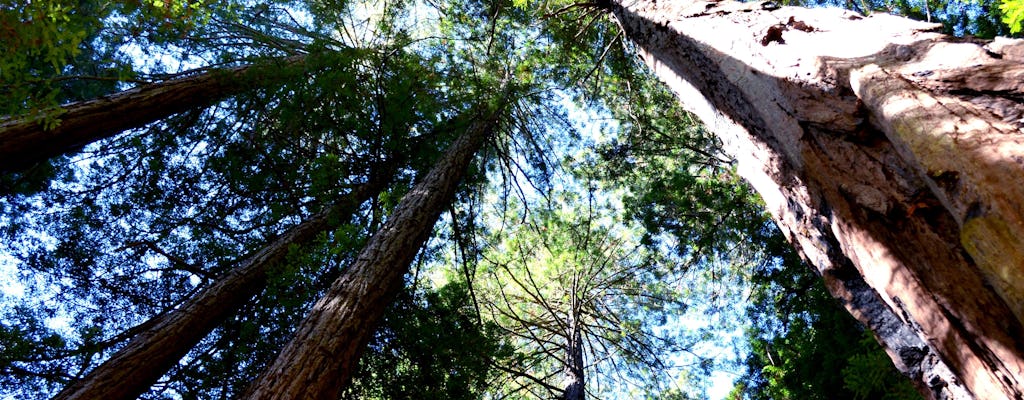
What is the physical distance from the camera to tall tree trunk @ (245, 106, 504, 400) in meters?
2.49

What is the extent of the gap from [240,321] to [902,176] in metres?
4.67

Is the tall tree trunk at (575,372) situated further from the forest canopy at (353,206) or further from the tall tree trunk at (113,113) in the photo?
the tall tree trunk at (113,113)

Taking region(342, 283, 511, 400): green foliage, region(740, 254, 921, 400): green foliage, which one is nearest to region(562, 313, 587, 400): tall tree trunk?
region(342, 283, 511, 400): green foliage

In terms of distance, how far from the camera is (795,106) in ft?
6.11

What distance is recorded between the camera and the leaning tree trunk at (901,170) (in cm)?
115

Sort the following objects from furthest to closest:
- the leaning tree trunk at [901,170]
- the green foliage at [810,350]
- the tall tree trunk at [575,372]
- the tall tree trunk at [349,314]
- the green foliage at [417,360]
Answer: the tall tree trunk at [575,372] < the green foliage at [417,360] < the green foliage at [810,350] < the tall tree trunk at [349,314] < the leaning tree trunk at [901,170]

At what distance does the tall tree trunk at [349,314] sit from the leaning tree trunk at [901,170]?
7.32 feet

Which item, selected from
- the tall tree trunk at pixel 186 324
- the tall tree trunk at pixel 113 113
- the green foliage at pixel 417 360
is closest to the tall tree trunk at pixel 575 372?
the green foliage at pixel 417 360

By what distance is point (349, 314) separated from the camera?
2943mm

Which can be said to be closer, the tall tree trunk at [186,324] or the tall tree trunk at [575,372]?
the tall tree trunk at [186,324]

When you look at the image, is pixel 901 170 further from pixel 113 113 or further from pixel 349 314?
pixel 113 113

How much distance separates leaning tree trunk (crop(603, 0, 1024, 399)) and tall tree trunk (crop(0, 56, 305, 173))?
11.7 feet

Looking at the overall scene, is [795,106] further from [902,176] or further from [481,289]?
[481,289]

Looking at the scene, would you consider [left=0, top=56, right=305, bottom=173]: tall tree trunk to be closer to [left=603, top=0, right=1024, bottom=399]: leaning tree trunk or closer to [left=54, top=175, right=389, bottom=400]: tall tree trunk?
[left=54, top=175, right=389, bottom=400]: tall tree trunk
